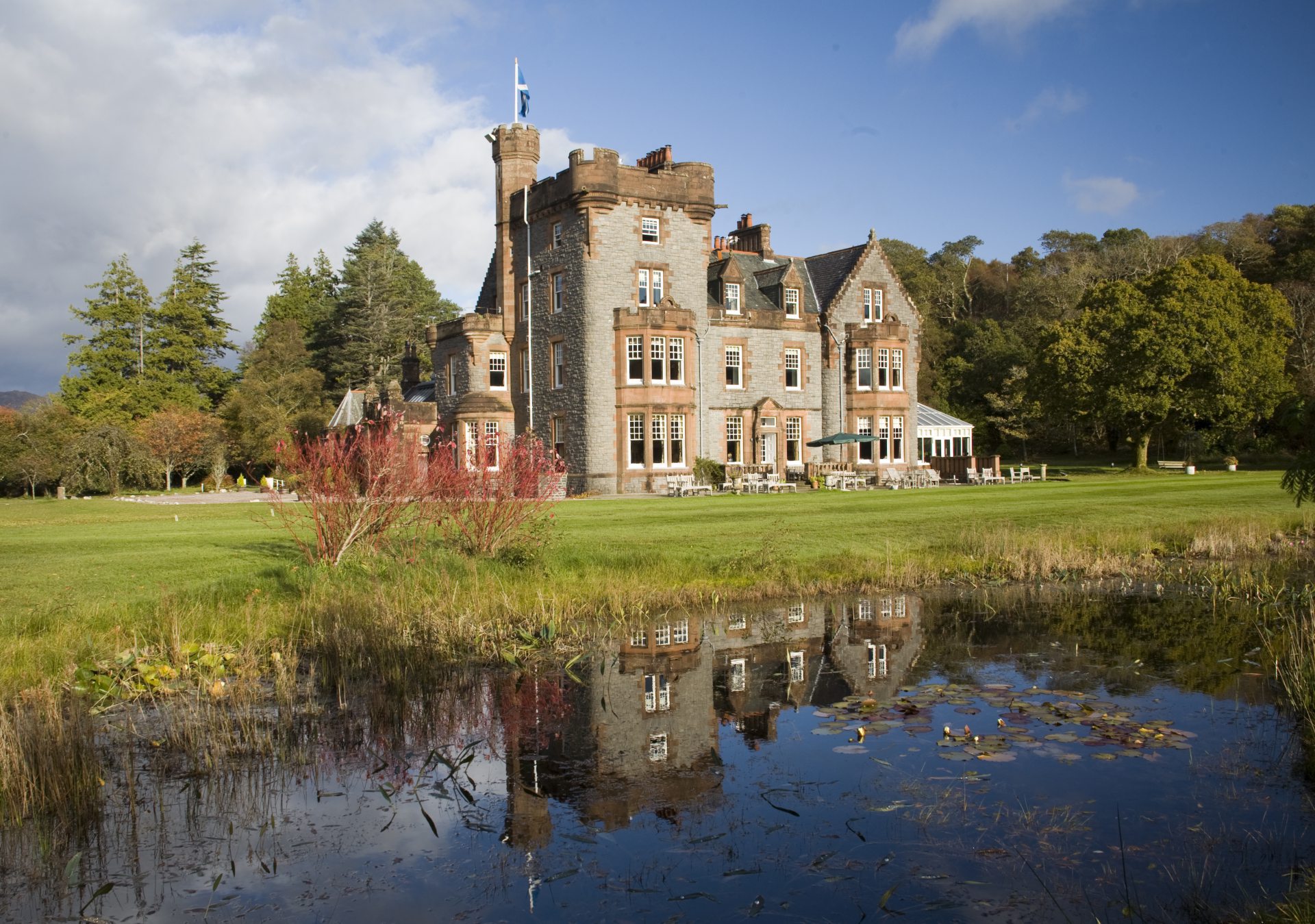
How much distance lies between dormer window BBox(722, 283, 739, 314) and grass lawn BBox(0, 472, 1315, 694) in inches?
631

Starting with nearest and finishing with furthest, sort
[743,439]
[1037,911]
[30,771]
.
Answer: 1. [1037,911]
2. [30,771]
3. [743,439]

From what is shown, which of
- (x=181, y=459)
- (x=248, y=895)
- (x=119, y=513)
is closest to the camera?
(x=248, y=895)

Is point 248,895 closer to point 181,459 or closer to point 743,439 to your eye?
point 743,439

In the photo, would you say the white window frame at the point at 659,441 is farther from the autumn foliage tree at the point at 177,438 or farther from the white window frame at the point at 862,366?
the autumn foliage tree at the point at 177,438

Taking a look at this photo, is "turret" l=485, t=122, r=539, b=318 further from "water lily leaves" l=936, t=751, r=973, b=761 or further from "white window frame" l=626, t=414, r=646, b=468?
"water lily leaves" l=936, t=751, r=973, b=761

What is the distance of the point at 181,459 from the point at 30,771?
2046 inches

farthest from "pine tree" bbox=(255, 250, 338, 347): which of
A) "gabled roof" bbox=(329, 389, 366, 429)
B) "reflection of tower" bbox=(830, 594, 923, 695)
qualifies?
"reflection of tower" bbox=(830, 594, 923, 695)

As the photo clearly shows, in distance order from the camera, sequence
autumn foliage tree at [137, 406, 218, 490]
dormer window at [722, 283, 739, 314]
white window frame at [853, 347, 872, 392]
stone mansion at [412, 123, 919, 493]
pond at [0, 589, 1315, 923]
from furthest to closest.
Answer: autumn foliage tree at [137, 406, 218, 490] → white window frame at [853, 347, 872, 392] → dormer window at [722, 283, 739, 314] → stone mansion at [412, 123, 919, 493] → pond at [0, 589, 1315, 923]

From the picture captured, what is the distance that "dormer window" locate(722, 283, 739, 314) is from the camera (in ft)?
140

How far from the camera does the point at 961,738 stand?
8492mm

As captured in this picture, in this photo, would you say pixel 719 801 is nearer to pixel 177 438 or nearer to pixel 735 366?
pixel 735 366

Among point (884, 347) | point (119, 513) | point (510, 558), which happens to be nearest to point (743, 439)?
point (884, 347)

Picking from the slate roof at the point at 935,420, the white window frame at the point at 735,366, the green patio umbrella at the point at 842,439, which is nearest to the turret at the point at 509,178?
the white window frame at the point at 735,366

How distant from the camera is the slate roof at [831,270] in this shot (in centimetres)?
4572
